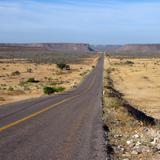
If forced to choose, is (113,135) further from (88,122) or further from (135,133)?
(88,122)

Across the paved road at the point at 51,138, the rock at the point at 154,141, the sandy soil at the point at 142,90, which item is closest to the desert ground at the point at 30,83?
the sandy soil at the point at 142,90

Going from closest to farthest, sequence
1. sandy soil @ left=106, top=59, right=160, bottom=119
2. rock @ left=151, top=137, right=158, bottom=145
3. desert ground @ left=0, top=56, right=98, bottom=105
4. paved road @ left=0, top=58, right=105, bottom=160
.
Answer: paved road @ left=0, top=58, right=105, bottom=160, rock @ left=151, top=137, right=158, bottom=145, sandy soil @ left=106, top=59, right=160, bottom=119, desert ground @ left=0, top=56, right=98, bottom=105

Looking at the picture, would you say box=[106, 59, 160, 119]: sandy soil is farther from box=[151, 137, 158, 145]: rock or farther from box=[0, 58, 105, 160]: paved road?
box=[151, 137, 158, 145]: rock

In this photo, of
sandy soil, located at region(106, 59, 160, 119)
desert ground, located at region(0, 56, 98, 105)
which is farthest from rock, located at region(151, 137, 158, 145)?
desert ground, located at region(0, 56, 98, 105)

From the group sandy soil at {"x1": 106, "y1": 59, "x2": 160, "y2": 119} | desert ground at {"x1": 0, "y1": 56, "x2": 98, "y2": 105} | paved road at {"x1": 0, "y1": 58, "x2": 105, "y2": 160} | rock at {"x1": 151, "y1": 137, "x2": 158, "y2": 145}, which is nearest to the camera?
paved road at {"x1": 0, "y1": 58, "x2": 105, "y2": 160}

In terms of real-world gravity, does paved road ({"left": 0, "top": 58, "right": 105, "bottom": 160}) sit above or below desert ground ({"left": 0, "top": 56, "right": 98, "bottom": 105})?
above

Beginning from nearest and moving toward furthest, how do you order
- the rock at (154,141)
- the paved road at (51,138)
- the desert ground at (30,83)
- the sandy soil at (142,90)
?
1. the paved road at (51,138)
2. the rock at (154,141)
3. the sandy soil at (142,90)
4. the desert ground at (30,83)

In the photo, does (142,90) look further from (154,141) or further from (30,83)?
(154,141)

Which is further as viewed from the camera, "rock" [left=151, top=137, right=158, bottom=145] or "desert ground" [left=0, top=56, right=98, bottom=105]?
"desert ground" [left=0, top=56, right=98, bottom=105]

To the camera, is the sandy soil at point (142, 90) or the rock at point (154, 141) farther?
the sandy soil at point (142, 90)

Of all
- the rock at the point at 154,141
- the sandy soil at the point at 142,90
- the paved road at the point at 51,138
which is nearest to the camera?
the paved road at the point at 51,138

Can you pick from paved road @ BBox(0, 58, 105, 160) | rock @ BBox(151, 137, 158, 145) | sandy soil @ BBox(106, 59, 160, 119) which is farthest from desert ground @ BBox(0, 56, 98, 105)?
rock @ BBox(151, 137, 158, 145)

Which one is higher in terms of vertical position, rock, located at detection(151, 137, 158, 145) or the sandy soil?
rock, located at detection(151, 137, 158, 145)

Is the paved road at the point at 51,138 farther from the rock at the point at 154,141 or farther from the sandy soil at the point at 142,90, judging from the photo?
the sandy soil at the point at 142,90
